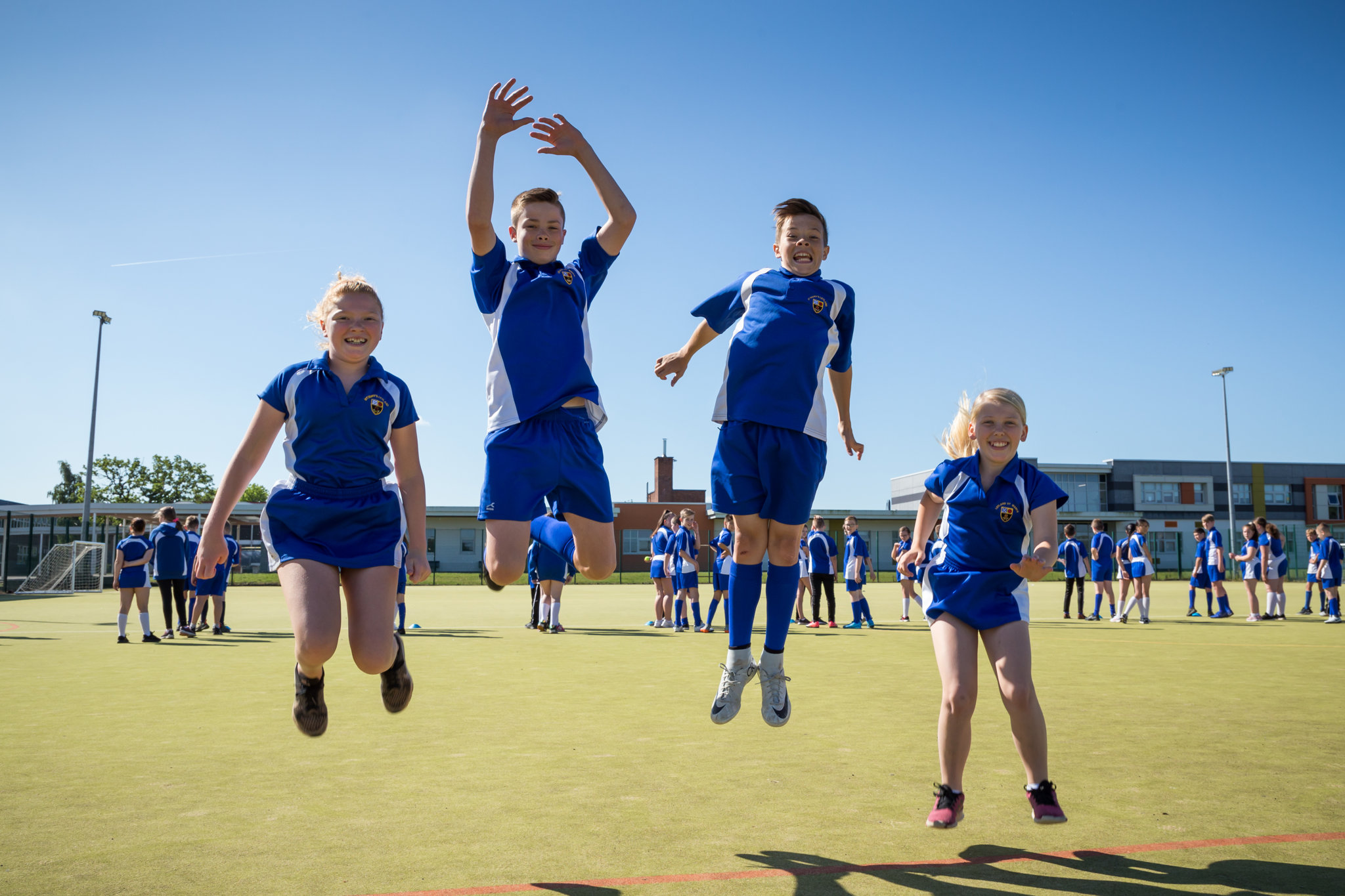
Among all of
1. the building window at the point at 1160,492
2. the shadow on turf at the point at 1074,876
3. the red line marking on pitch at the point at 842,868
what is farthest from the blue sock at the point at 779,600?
the building window at the point at 1160,492

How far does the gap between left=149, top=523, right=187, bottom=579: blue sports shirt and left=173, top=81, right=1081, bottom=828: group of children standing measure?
11.8m

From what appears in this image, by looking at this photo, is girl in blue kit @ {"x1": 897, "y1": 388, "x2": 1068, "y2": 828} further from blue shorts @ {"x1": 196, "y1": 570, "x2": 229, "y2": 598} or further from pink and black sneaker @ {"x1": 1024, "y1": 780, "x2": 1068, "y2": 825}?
blue shorts @ {"x1": 196, "y1": 570, "x2": 229, "y2": 598}

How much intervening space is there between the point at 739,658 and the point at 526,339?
209cm

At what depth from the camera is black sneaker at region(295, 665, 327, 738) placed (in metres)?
4.40

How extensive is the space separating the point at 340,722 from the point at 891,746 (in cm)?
410

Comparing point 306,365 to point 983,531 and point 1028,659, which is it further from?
point 1028,659

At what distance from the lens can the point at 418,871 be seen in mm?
3740

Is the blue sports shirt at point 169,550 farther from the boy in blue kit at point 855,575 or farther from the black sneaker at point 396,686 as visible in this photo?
the black sneaker at point 396,686

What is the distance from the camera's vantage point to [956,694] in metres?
4.43

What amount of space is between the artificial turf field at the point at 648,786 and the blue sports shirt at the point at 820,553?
295 inches

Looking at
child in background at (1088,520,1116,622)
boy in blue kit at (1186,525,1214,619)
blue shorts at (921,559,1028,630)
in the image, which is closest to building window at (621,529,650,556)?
boy in blue kit at (1186,525,1214,619)

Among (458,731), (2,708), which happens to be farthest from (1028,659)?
(2,708)

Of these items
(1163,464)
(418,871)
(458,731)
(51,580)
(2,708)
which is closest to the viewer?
(418,871)

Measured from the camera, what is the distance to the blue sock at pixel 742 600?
5219mm
